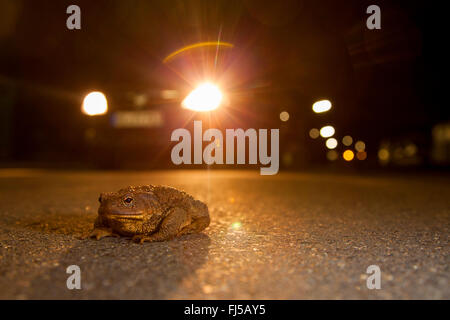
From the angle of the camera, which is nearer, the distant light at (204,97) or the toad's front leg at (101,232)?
the toad's front leg at (101,232)

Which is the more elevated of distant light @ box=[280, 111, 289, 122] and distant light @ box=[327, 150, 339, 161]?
distant light @ box=[280, 111, 289, 122]

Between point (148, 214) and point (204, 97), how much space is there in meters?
4.23

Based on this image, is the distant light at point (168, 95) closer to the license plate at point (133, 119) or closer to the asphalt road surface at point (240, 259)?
the license plate at point (133, 119)

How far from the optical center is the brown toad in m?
2.50

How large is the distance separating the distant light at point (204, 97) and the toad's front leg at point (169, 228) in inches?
157

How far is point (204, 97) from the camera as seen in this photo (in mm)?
6473

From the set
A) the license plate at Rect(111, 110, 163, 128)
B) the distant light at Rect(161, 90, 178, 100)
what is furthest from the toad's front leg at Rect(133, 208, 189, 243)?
the license plate at Rect(111, 110, 163, 128)

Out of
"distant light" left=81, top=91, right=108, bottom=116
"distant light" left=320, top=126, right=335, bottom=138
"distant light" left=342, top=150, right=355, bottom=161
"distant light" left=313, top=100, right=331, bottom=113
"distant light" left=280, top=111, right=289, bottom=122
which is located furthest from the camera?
"distant light" left=342, top=150, right=355, bottom=161

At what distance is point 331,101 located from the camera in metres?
7.12

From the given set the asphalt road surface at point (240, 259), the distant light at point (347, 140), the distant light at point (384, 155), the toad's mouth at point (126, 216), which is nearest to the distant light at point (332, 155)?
the distant light at point (384, 155)

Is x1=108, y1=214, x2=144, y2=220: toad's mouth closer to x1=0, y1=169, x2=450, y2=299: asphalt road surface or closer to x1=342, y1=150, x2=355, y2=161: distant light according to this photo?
x1=0, y1=169, x2=450, y2=299: asphalt road surface

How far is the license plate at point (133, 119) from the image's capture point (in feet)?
47.1
